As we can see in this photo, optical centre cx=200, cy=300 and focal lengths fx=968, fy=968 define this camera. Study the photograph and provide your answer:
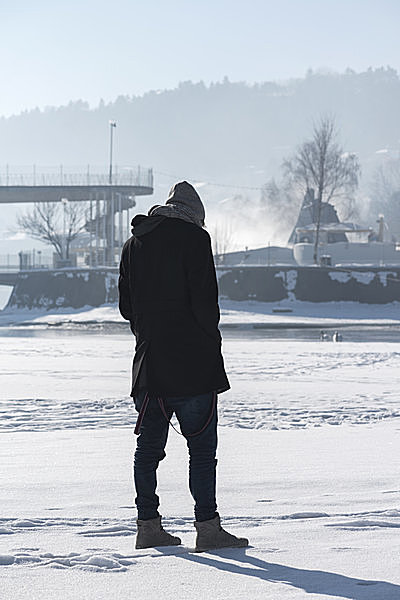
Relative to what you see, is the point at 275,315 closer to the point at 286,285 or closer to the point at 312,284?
the point at 286,285

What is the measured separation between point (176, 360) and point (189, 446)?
0.45 meters

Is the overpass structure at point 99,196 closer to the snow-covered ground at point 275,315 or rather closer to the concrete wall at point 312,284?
Answer: the snow-covered ground at point 275,315

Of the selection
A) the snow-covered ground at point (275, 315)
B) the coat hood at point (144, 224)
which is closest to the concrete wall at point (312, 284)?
the snow-covered ground at point (275, 315)

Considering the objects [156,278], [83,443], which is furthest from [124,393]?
[156,278]

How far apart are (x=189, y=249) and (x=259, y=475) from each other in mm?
2574

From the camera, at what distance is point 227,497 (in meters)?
6.08

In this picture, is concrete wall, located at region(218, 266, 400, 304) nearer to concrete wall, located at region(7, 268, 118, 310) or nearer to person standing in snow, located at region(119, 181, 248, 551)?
concrete wall, located at region(7, 268, 118, 310)

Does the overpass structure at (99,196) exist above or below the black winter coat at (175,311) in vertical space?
above

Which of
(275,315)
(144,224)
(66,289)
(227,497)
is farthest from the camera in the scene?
(66,289)

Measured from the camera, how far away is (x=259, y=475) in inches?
269

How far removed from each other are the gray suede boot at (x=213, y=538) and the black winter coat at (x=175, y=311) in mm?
665

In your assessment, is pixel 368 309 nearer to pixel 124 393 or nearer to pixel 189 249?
pixel 124 393

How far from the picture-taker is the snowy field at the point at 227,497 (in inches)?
161

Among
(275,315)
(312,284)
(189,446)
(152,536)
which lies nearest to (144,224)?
(189,446)
